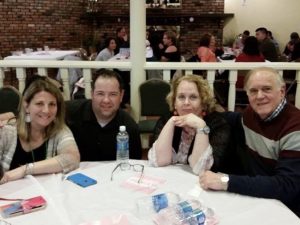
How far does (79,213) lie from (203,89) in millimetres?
1006

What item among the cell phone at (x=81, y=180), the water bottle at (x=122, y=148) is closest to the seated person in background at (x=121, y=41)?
the water bottle at (x=122, y=148)

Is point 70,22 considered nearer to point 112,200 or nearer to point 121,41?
point 121,41

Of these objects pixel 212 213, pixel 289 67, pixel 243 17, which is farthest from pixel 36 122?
pixel 243 17

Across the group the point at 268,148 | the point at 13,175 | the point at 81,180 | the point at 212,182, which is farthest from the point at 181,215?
the point at 13,175

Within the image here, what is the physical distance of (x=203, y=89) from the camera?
204 cm

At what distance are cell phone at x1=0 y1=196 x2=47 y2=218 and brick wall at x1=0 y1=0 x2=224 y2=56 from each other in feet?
20.3

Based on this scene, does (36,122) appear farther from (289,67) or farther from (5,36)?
(5,36)

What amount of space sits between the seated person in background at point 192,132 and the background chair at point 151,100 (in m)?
1.34

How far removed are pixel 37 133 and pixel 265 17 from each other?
871 centimetres

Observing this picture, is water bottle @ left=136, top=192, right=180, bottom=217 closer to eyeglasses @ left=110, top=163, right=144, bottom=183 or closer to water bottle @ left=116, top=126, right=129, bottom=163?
eyeglasses @ left=110, top=163, right=144, bottom=183

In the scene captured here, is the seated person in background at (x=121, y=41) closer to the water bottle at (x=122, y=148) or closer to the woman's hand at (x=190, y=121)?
the water bottle at (x=122, y=148)

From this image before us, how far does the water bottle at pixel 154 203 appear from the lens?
1402 millimetres

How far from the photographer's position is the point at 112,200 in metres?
1.50

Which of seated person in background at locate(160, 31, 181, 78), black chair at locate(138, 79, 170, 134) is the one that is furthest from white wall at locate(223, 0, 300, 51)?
black chair at locate(138, 79, 170, 134)
